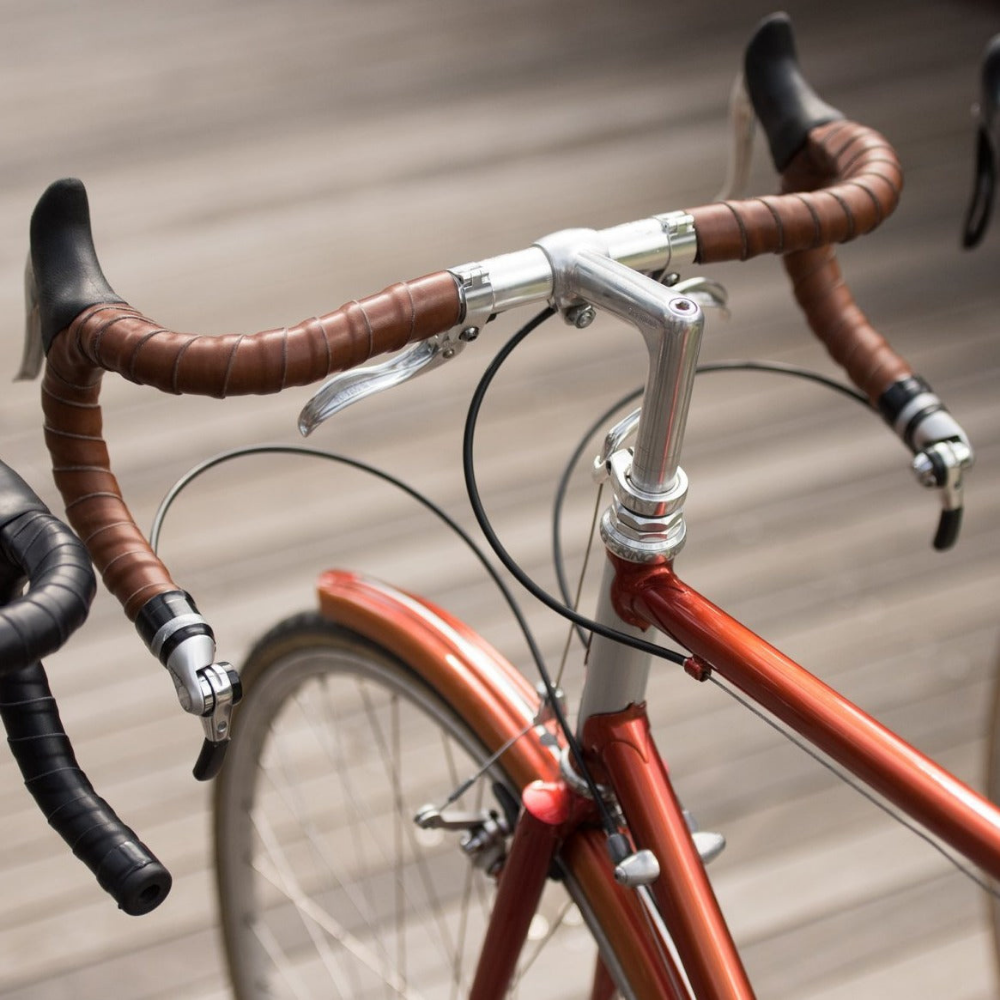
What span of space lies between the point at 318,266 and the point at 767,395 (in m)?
0.82

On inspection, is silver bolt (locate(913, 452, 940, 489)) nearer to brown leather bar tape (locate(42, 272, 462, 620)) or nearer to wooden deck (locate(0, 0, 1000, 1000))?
brown leather bar tape (locate(42, 272, 462, 620))

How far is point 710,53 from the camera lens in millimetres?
2928

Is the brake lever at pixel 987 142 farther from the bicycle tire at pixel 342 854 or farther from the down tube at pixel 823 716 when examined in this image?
the bicycle tire at pixel 342 854

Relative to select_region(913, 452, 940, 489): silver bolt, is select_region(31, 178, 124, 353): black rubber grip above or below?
above

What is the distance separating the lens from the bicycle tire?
0.98 metres

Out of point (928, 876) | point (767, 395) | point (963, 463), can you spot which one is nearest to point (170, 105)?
point (767, 395)

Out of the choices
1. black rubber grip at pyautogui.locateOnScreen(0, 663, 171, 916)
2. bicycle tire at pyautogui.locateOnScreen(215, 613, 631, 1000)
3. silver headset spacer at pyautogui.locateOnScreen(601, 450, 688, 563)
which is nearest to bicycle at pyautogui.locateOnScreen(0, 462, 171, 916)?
black rubber grip at pyautogui.locateOnScreen(0, 663, 171, 916)

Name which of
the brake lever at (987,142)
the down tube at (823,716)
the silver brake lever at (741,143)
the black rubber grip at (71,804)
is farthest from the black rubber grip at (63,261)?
the brake lever at (987,142)

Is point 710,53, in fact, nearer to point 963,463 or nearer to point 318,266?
point 318,266

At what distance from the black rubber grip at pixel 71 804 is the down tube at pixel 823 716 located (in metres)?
0.25

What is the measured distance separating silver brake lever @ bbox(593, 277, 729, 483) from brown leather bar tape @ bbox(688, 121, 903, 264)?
0.03 metres

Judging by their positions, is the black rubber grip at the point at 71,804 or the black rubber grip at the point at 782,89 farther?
the black rubber grip at the point at 782,89

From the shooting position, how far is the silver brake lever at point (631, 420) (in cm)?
61

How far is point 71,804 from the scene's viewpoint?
1.65ft
